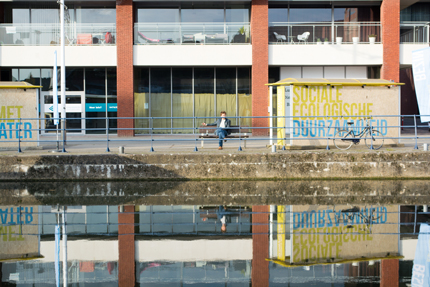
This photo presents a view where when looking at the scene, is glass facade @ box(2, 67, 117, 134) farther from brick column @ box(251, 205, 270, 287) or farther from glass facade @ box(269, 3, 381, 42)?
brick column @ box(251, 205, 270, 287)

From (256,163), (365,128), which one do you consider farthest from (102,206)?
(365,128)

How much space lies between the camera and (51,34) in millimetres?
26594

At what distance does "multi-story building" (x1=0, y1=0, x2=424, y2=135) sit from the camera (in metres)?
26.5

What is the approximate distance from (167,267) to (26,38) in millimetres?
23134

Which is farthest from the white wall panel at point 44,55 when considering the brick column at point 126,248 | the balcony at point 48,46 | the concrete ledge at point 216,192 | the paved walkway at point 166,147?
the brick column at point 126,248

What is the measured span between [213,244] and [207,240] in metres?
0.23

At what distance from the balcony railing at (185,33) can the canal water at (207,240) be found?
16.0 meters

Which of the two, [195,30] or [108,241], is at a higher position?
[195,30]

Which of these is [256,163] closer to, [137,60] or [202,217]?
[202,217]

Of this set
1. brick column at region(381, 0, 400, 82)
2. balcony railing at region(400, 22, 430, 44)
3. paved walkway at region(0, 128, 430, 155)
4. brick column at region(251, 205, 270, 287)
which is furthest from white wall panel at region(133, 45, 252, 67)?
brick column at region(251, 205, 270, 287)

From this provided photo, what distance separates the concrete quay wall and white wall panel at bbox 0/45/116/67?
12.9 meters

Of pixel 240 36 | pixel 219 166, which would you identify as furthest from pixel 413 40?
pixel 219 166

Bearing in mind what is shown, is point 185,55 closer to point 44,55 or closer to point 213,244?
point 44,55

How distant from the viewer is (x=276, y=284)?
5930mm
